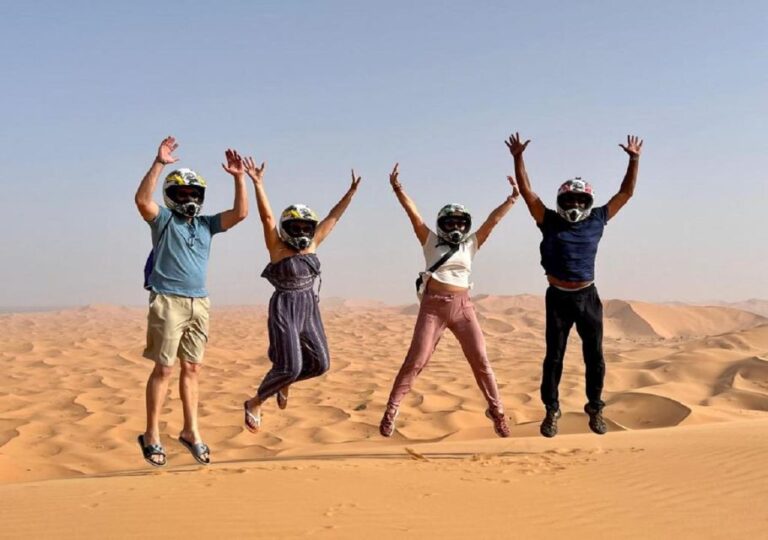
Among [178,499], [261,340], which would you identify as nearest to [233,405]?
[178,499]

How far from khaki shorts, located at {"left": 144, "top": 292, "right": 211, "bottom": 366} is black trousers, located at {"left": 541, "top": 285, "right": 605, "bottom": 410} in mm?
3329

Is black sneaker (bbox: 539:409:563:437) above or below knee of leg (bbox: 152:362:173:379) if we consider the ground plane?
below

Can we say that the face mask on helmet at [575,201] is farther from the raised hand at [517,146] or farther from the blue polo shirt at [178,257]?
the blue polo shirt at [178,257]

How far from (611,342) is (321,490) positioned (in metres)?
25.2

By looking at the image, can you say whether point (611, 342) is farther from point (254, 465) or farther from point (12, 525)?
point (12, 525)

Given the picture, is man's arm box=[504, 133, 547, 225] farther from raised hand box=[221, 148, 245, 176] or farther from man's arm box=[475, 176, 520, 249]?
raised hand box=[221, 148, 245, 176]

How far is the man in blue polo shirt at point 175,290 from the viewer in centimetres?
570

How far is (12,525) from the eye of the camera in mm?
3861

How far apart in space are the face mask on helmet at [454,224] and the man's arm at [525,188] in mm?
606

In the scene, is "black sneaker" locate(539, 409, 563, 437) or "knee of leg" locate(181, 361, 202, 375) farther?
"black sneaker" locate(539, 409, 563, 437)

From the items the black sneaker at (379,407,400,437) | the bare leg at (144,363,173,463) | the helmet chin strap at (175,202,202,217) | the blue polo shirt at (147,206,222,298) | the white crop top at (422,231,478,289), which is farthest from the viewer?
the white crop top at (422,231,478,289)

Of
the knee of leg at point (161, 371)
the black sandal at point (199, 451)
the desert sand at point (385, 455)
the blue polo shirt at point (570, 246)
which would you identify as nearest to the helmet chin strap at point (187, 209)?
the knee of leg at point (161, 371)

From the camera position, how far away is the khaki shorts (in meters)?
5.71

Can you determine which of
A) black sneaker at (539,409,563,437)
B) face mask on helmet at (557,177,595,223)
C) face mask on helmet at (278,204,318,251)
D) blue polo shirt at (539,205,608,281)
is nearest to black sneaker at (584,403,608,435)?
black sneaker at (539,409,563,437)
